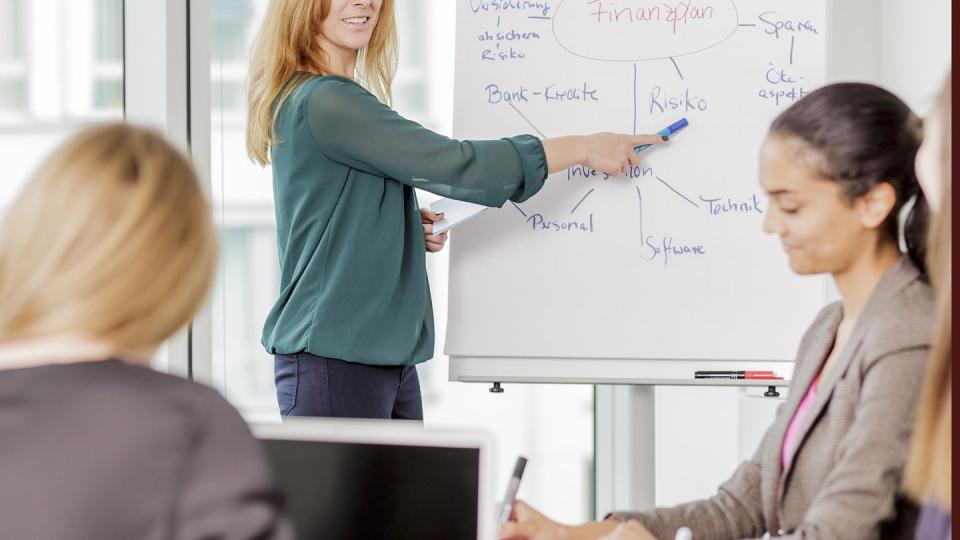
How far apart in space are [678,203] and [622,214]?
0.35ft

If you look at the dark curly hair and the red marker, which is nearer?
the dark curly hair

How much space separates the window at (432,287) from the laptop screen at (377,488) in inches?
58.3

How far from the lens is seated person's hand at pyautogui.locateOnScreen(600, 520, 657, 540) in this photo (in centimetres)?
119

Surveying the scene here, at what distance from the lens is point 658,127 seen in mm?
2053

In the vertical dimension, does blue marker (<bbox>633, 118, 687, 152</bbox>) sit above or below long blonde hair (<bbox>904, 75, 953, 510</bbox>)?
above

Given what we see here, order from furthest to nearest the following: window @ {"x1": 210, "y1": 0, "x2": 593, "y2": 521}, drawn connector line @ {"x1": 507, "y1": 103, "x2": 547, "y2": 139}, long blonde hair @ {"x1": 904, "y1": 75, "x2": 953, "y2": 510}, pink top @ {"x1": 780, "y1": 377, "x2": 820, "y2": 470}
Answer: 1. window @ {"x1": 210, "y1": 0, "x2": 593, "y2": 521}
2. drawn connector line @ {"x1": 507, "y1": 103, "x2": 547, "y2": 139}
3. pink top @ {"x1": 780, "y1": 377, "x2": 820, "y2": 470}
4. long blonde hair @ {"x1": 904, "y1": 75, "x2": 953, "y2": 510}

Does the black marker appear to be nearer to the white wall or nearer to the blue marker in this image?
the blue marker

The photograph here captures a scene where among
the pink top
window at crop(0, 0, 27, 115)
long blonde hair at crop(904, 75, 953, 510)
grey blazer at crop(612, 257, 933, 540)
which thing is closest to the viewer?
long blonde hair at crop(904, 75, 953, 510)

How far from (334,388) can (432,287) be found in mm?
1014

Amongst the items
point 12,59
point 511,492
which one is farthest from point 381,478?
point 12,59

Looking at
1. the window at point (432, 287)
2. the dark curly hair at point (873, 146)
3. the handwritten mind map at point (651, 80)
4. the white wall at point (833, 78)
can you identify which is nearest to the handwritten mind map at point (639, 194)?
the handwritten mind map at point (651, 80)

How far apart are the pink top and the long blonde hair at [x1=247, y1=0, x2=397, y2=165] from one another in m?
1.02

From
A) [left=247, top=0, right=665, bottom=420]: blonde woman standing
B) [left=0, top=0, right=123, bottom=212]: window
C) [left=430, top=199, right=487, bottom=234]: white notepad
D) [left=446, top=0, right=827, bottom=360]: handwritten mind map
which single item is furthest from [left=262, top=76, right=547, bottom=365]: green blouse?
[left=0, top=0, right=123, bottom=212]: window

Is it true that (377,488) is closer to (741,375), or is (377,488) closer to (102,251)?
(102,251)
